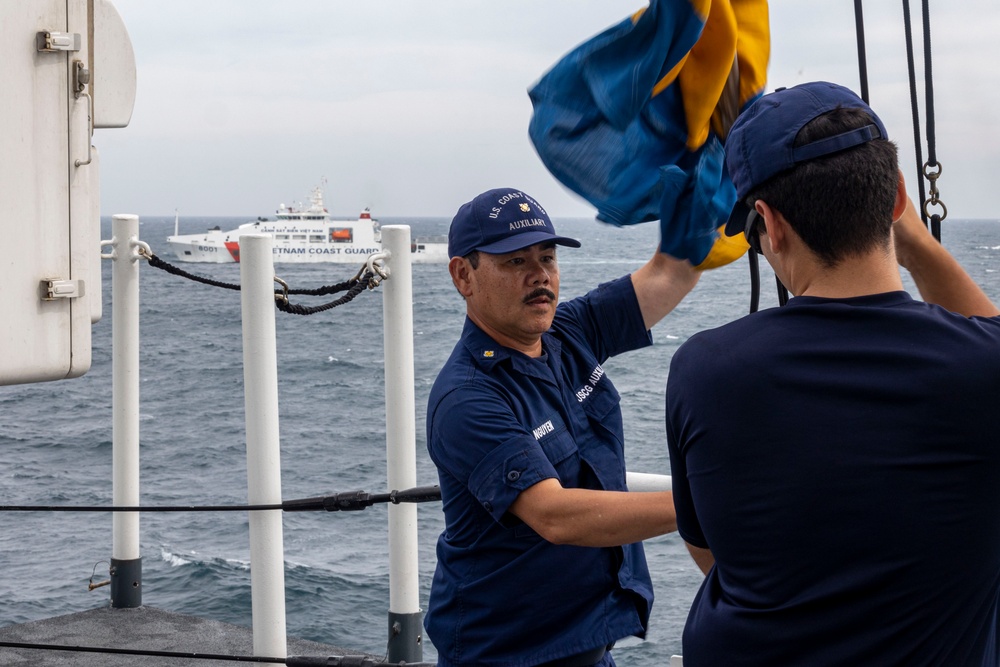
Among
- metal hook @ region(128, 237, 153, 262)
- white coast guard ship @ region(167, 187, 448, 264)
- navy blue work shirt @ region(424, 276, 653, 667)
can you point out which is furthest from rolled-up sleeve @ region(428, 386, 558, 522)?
white coast guard ship @ region(167, 187, 448, 264)

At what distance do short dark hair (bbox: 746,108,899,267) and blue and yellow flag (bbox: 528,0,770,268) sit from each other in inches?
31.3

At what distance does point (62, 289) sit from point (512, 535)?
878 mm

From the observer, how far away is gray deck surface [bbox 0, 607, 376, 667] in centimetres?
362

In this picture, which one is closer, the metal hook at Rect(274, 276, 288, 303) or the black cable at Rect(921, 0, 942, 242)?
the black cable at Rect(921, 0, 942, 242)

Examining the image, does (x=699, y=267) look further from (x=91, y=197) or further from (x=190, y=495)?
(x=190, y=495)

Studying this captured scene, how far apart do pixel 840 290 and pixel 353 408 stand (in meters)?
32.7

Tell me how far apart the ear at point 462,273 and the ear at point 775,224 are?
929mm

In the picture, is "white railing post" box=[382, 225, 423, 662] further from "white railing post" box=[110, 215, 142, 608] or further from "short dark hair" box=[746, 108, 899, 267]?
"short dark hair" box=[746, 108, 899, 267]

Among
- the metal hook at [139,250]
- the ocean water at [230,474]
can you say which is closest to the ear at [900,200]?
the metal hook at [139,250]

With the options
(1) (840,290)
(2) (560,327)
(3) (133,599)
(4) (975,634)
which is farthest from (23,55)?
(3) (133,599)

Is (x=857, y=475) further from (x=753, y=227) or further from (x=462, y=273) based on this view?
(x=462, y=273)

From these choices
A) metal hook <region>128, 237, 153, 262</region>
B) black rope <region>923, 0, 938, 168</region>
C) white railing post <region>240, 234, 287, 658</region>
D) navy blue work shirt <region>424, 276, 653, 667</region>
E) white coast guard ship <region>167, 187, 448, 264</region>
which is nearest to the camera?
navy blue work shirt <region>424, 276, 653, 667</region>

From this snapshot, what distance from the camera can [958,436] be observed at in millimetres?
1330

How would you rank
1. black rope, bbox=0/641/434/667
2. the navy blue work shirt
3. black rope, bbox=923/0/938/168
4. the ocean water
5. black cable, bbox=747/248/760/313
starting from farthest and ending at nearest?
the ocean water
black rope, bbox=0/641/434/667
black rope, bbox=923/0/938/168
black cable, bbox=747/248/760/313
the navy blue work shirt
